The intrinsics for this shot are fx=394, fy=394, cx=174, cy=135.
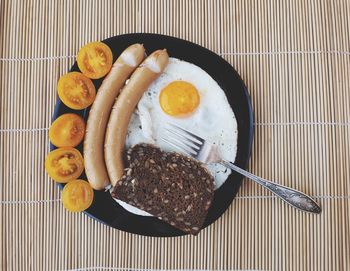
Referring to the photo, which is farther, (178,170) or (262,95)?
(262,95)

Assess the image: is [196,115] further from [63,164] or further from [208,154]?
[63,164]

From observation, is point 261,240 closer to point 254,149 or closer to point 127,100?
point 254,149

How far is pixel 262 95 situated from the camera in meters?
1.27

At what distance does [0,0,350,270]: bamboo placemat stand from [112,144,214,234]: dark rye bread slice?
14 centimetres

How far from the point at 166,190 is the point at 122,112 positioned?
26 cm

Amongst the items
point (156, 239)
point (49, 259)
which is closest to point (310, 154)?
point (156, 239)

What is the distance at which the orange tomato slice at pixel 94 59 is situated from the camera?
1178 millimetres

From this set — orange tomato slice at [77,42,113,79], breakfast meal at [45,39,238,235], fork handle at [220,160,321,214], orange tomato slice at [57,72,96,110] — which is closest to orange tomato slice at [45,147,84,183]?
breakfast meal at [45,39,238,235]

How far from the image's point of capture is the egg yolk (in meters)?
1.17

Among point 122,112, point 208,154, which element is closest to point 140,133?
point 122,112

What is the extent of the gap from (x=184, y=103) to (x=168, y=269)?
0.52m

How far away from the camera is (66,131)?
115 centimetres

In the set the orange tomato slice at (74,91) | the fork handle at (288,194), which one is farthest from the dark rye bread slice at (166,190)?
the orange tomato slice at (74,91)

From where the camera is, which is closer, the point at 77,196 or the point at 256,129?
the point at 77,196
